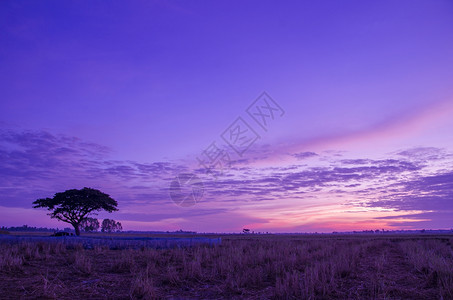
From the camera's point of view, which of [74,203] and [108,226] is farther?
[108,226]

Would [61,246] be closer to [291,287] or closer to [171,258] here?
[171,258]

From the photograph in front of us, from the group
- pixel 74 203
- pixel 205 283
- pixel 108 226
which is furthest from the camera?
pixel 108 226

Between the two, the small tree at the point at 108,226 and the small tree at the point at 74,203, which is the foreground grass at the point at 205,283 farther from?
the small tree at the point at 108,226

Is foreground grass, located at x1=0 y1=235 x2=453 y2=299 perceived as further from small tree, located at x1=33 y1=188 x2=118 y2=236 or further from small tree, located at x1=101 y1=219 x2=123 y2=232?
small tree, located at x1=101 y1=219 x2=123 y2=232

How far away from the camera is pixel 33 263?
11516mm

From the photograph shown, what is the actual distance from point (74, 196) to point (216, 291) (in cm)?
4276

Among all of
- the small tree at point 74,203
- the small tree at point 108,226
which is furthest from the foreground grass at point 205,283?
the small tree at point 108,226

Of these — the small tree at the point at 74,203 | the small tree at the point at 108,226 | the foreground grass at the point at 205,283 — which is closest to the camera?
the foreground grass at the point at 205,283

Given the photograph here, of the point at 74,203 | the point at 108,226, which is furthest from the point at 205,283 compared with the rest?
the point at 108,226

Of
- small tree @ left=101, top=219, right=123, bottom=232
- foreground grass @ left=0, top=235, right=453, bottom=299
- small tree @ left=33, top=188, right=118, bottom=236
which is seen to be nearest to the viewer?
foreground grass @ left=0, top=235, right=453, bottom=299

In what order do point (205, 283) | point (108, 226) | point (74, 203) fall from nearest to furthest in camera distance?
1. point (205, 283)
2. point (74, 203)
3. point (108, 226)

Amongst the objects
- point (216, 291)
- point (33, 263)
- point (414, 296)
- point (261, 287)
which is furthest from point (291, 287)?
point (33, 263)

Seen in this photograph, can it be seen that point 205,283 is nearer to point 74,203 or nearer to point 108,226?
point 74,203

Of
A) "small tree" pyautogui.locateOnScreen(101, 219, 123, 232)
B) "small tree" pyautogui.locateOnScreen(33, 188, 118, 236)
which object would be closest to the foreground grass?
"small tree" pyautogui.locateOnScreen(33, 188, 118, 236)
